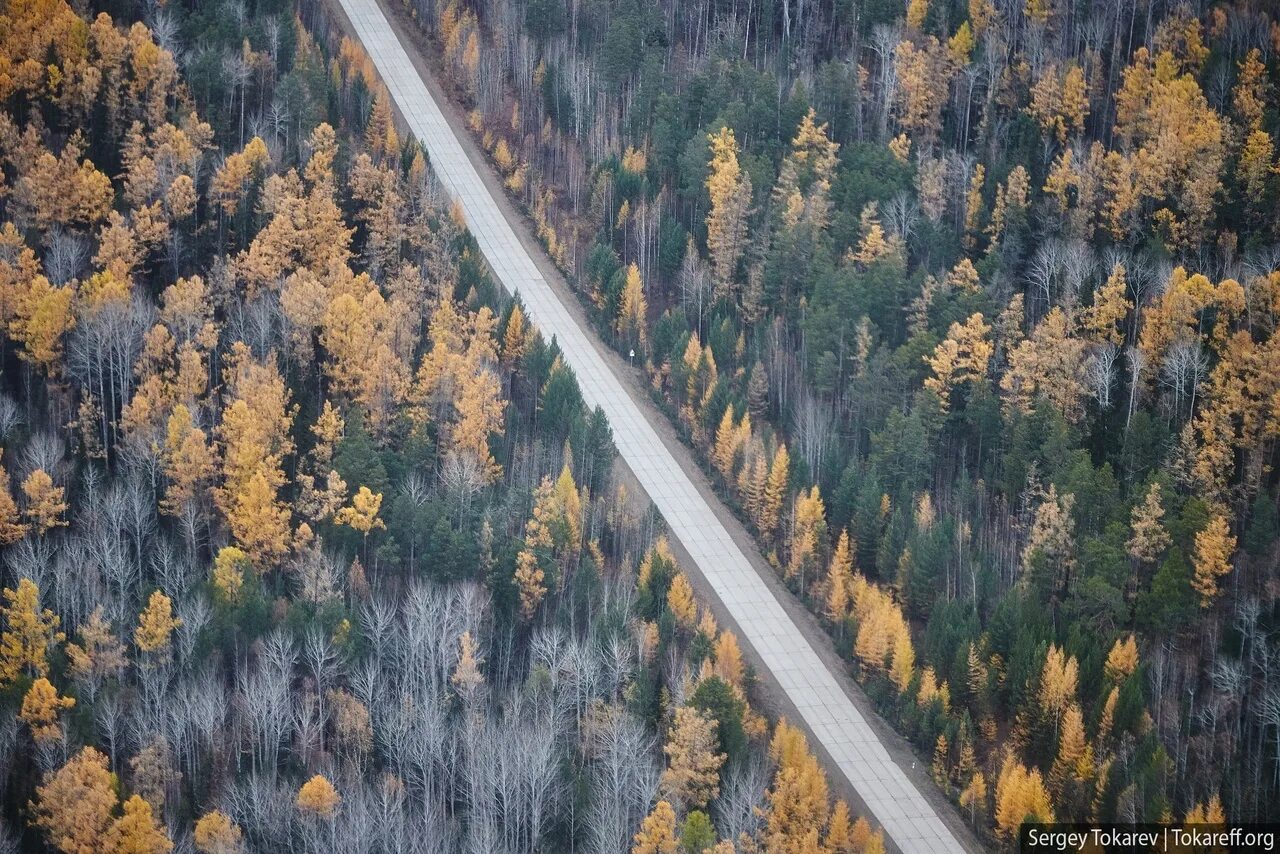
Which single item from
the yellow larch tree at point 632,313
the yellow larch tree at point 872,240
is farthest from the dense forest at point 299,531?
the yellow larch tree at point 872,240

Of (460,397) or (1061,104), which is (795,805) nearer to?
(460,397)

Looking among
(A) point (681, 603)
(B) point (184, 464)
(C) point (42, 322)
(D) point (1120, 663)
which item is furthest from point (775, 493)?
(C) point (42, 322)

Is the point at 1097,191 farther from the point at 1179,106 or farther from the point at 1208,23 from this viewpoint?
the point at 1208,23

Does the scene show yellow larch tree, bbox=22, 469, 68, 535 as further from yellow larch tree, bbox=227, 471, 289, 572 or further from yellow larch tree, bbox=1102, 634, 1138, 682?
yellow larch tree, bbox=1102, 634, 1138, 682

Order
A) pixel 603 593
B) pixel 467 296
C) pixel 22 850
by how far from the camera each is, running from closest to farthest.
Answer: pixel 22 850, pixel 603 593, pixel 467 296

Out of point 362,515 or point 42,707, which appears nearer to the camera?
point 42,707

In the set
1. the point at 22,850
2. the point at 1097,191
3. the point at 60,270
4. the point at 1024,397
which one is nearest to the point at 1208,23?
the point at 1097,191
